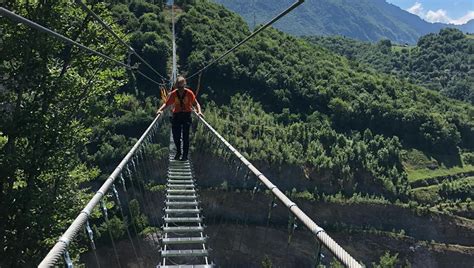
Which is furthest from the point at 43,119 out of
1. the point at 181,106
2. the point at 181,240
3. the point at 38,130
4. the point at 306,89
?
the point at 306,89

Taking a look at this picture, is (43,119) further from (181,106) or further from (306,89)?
(306,89)

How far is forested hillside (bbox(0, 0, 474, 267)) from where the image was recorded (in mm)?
9508

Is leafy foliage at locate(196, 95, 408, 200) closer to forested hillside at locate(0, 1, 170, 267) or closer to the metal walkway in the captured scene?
forested hillside at locate(0, 1, 170, 267)

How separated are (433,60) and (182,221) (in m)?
148

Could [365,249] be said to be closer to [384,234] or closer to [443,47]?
[384,234]

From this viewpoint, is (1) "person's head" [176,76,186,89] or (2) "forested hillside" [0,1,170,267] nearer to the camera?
(1) "person's head" [176,76,186,89]

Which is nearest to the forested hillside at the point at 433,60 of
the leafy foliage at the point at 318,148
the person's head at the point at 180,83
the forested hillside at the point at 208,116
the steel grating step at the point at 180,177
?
the forested hillside at the point at 208,116

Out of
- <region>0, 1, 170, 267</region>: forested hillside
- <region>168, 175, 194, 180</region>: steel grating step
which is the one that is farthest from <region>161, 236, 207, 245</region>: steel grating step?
<region>0, 1, 170, 267</region>: forested hillside

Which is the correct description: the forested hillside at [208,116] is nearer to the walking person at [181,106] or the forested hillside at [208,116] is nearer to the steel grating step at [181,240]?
the walking person at [181,106]

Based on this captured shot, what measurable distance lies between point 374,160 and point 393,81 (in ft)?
92.5

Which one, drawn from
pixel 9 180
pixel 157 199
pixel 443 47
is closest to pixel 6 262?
pixel 9 180

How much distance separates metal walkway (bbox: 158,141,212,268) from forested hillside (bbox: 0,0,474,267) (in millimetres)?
2642

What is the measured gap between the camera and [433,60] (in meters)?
140

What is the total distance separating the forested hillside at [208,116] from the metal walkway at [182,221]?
264cm
